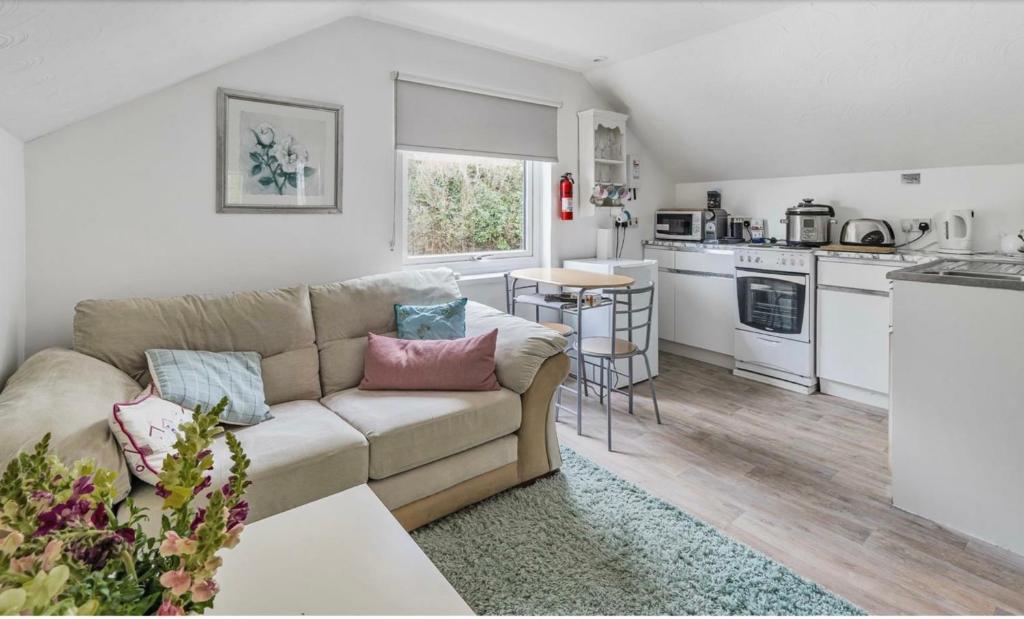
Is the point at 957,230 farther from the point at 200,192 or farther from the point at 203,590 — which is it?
the point at 200,192

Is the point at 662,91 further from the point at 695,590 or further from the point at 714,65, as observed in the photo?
the point at 695,590

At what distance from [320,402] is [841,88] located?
344cm

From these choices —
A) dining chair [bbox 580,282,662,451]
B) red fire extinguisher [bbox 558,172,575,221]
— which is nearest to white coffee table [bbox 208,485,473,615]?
dining chair [bbox 580,282,662,451]

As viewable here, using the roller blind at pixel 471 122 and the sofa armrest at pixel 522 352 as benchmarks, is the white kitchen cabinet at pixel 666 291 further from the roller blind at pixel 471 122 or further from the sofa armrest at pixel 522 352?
the sofa armrest at pixel 522 352

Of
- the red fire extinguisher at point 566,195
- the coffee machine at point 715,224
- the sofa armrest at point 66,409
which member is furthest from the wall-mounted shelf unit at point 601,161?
the sofa armrest at point 66,409

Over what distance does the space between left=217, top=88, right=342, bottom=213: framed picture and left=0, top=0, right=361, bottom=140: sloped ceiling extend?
25 cm

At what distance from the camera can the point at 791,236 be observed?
3928 mm

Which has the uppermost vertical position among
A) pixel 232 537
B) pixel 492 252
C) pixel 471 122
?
pixel 471 122

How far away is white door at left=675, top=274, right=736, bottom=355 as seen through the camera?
4.22 m

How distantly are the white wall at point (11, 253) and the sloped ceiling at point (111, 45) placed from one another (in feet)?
0.36

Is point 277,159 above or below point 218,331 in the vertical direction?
above

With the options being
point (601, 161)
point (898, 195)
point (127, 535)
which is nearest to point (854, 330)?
point (898, 195)

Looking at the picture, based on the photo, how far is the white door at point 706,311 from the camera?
4223 mm

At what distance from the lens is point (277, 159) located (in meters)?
2.80
